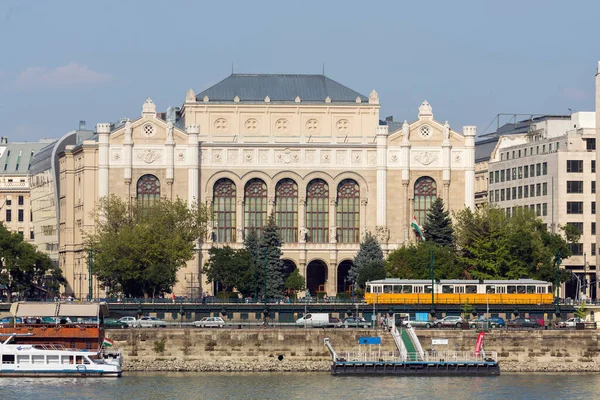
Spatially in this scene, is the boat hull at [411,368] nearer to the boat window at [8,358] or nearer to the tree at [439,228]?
the boat window at [8,358]

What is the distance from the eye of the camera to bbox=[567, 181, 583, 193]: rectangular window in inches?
7781

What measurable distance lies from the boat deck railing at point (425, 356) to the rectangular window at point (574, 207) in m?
70.8

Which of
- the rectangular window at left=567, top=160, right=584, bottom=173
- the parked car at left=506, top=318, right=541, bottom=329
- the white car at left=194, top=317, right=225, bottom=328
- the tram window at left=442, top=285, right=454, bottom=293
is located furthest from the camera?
the rectangular window at left=567, top=160, right=584, bottom=173

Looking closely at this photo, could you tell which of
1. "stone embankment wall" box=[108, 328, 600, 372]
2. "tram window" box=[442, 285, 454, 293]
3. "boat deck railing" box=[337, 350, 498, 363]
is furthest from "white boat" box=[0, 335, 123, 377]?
"tram window" box=[442, 285, 454, 293]

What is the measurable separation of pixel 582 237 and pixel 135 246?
50075mm

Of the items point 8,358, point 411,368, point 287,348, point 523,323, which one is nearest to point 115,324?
point 8,358

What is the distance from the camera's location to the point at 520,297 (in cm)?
16075

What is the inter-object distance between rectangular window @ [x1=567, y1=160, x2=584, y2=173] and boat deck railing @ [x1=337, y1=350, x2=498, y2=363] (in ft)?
233

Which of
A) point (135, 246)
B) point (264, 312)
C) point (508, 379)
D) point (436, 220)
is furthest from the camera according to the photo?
point (436, 220)

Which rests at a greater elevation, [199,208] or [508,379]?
[199,208]

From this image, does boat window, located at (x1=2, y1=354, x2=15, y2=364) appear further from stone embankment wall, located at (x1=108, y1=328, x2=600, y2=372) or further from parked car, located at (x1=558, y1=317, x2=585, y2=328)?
parked car, located at (x1=558, y1=317, x2=585, y2=328)

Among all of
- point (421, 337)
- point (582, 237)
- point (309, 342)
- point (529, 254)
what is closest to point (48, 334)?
point (309, 342)

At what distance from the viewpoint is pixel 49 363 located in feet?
410

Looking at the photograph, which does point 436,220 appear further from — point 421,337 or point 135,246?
point 421,337
